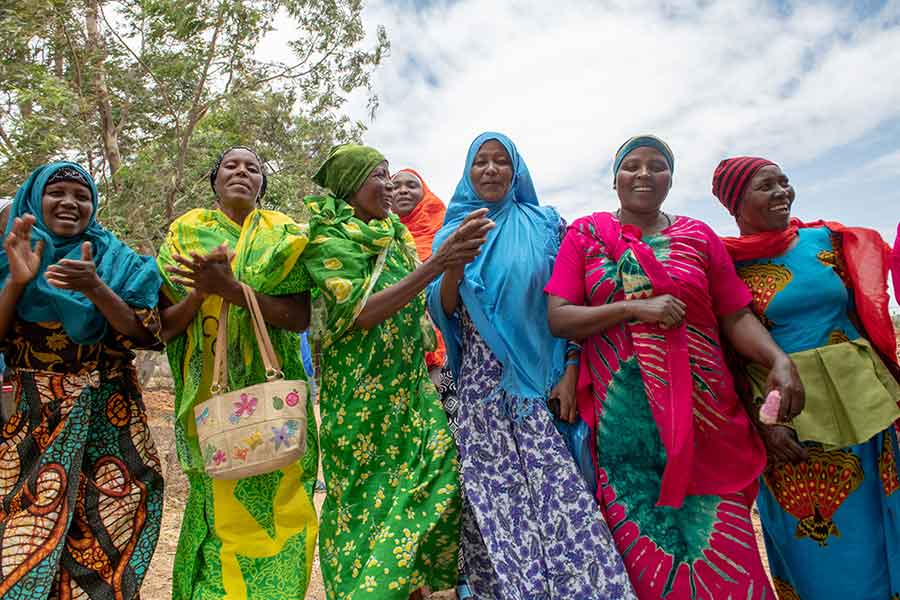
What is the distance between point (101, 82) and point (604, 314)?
9469 mm

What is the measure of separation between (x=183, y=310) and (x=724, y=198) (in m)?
2.49

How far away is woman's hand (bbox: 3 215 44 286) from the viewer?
2.68 metres

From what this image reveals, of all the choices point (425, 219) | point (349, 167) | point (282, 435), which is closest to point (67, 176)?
point (349, 167)

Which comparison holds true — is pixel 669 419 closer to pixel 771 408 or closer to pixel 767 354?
pixel 771 408

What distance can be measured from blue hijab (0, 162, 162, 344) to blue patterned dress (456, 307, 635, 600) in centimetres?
138

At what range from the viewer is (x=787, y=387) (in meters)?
2.64

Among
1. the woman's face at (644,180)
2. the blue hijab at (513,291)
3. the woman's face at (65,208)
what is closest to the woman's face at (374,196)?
the blue hijab at (513,291)

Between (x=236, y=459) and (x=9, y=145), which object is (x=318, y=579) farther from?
(x=9, y=145)

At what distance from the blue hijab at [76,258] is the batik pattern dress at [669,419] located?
169 centimetres

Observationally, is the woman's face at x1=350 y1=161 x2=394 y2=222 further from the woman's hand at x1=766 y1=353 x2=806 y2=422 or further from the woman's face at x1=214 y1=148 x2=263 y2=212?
the woman's hand at x1=766 y1=353 x2=806 y2=422

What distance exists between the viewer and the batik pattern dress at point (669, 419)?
2.55 metres

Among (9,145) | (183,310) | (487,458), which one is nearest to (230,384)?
(183,310)

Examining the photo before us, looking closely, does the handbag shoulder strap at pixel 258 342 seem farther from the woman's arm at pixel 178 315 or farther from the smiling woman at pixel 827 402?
the smiling woman at pixel 827 402

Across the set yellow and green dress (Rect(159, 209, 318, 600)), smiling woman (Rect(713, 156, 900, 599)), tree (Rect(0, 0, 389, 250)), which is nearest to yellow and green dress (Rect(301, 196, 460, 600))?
yellow and green dress (Rect(159, 209, 318, 600))
